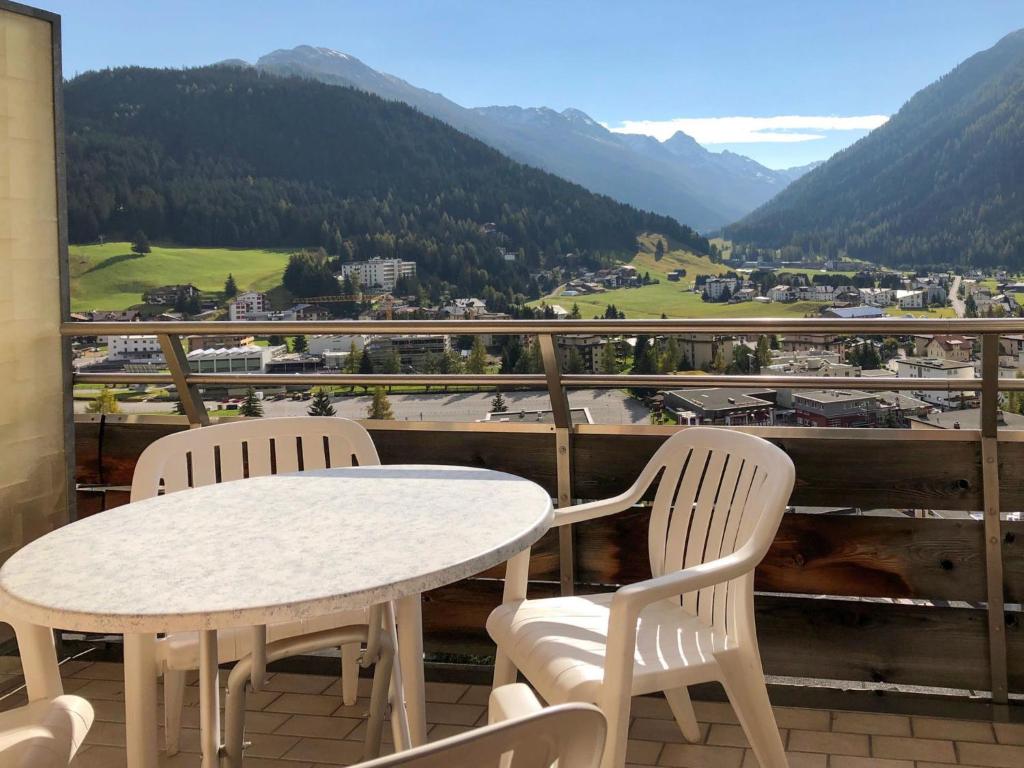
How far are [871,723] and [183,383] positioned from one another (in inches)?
98.8

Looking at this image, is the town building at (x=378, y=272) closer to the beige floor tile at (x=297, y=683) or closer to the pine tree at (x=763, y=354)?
the beige floor tile at (x=297, y=683)

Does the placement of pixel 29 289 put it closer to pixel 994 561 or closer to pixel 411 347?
pixel 411 347

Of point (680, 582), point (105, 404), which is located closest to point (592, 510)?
point (680, 582)

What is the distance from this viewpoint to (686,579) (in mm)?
1771

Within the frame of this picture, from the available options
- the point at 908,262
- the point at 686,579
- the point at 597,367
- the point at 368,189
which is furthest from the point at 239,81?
the point at 686,579

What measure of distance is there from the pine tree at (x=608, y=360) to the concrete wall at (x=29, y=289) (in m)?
1.96

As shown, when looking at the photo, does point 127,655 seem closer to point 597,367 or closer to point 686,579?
point 686,579

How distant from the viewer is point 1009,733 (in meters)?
2.69

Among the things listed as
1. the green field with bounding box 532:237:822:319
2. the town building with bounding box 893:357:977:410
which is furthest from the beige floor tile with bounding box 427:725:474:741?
the green field with bounding box 532:237:822:319

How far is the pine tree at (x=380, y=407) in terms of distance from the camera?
10.7ft

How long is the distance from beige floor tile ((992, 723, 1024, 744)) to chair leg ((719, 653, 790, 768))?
1.09 metres

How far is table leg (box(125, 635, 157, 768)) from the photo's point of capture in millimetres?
1969

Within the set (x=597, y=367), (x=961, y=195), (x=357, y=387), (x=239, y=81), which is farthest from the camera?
(x=239, y=81)

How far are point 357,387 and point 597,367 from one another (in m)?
0.84
